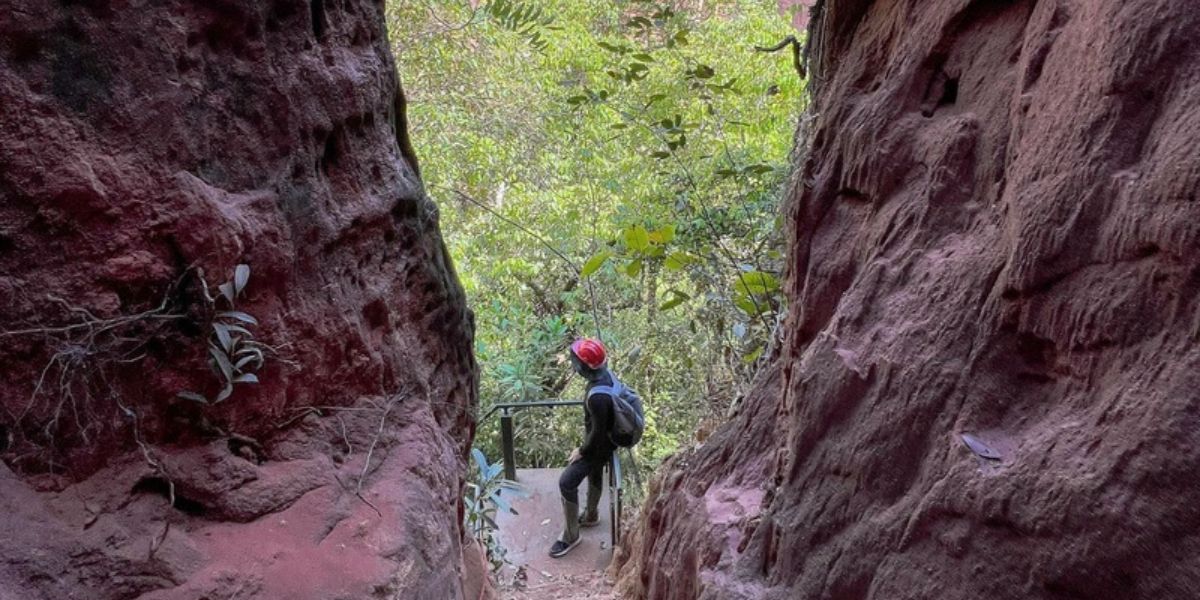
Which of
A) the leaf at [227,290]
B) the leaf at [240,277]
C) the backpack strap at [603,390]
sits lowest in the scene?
the backpack strap at [603,390]

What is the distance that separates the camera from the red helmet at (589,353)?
6.45 metres

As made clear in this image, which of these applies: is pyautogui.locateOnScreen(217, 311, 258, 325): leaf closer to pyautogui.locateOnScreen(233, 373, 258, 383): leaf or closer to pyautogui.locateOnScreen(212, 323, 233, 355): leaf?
pyautogui.locateOnScreen(212, 323, 233, 355): leaf

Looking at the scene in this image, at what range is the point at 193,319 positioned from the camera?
8.85ft

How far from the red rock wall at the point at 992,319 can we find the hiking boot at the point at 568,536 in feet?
10.9

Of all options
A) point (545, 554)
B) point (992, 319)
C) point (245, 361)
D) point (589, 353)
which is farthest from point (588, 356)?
point (992, 319)

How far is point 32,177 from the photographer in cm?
239

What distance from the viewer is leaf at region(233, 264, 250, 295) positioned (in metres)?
2.73

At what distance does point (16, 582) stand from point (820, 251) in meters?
3.15

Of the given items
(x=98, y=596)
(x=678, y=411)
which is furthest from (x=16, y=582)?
(x=678, y=411)

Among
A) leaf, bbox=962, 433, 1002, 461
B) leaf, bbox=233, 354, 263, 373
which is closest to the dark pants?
leaf, bbox=233, 354, 263, 373

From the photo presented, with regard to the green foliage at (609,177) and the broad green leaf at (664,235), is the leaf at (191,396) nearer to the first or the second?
the green foliage at (609,177)

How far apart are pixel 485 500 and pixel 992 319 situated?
4.35m

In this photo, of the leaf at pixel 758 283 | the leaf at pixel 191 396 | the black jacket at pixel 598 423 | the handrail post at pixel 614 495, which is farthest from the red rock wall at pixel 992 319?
the handrail post at pixel 614 495

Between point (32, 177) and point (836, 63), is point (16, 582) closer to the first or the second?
point (32, 177)
